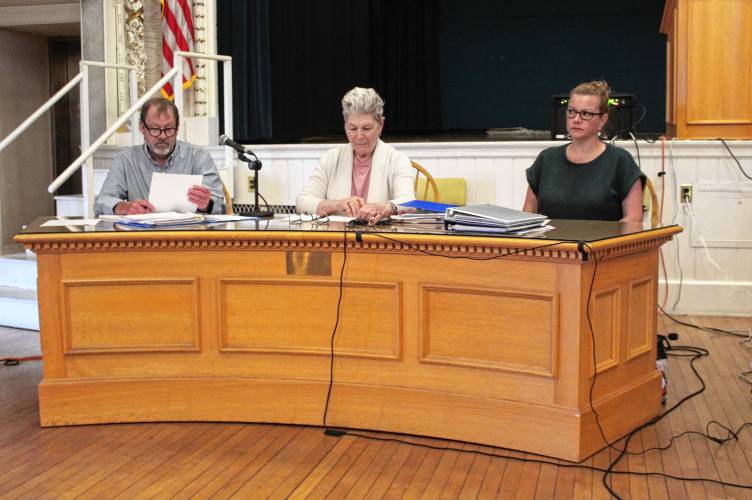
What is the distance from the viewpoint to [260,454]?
3.16m

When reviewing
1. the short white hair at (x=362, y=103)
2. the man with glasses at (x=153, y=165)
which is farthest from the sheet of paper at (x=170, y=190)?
the short white hair at (x=362, y=103)

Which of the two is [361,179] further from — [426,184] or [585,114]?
[426,184]

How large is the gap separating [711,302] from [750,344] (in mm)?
748

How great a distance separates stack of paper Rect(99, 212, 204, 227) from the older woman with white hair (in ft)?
1.82

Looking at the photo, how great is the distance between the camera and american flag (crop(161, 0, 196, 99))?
23.0 feet

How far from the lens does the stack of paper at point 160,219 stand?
3516 millimetres

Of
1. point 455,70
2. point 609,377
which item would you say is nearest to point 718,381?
point 609,377

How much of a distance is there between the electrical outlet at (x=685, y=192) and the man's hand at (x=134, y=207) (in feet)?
10.0

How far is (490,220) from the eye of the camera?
3.16 m

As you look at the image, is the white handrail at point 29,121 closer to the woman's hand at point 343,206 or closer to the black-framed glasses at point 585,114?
the woman's hand at point 343,206

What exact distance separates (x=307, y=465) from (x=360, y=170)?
147 cm

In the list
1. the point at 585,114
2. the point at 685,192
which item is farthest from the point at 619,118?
the point at 585,114

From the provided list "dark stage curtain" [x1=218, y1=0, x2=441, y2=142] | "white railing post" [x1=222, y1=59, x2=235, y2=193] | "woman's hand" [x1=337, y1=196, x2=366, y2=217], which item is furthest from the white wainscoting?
"dark stage curtain" [x1=218, y1=0, x2=441, y2=142]

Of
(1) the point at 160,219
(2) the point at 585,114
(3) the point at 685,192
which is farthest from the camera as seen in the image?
(3) the point at 685,192
